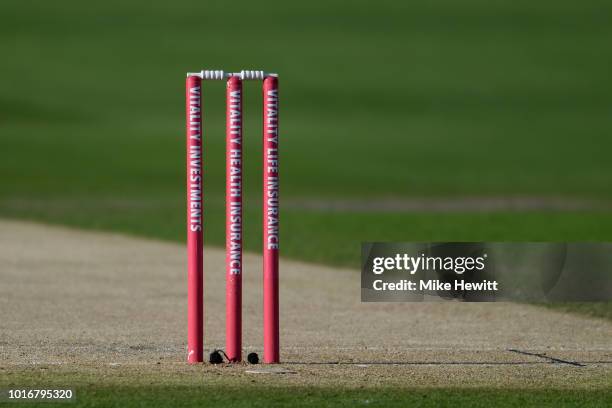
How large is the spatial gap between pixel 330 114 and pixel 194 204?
2101 inches

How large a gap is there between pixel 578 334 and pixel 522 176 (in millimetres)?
37127

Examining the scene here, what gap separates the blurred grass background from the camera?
4391 centimetres

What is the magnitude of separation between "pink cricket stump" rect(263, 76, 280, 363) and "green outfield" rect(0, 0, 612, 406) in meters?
13.7

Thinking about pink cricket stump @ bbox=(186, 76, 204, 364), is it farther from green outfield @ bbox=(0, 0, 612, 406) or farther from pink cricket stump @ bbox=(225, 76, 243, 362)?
green outfield @ bbox=(0, 0, 612, 406)

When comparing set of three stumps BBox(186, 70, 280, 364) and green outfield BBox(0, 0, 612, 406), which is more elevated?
green outfield BBox(0, 0, 612, 406)

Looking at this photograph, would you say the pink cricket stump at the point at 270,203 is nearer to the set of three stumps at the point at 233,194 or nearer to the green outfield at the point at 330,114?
the set of three stumps at the point at 233,194

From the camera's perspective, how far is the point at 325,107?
2586 inches

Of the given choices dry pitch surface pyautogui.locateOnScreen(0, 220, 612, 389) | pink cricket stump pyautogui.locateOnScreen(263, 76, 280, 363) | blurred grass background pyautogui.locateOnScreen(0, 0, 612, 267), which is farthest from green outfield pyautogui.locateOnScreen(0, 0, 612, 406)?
pink cricket stump pyautogui.locateOnScreen(263, 76, 280, 363)

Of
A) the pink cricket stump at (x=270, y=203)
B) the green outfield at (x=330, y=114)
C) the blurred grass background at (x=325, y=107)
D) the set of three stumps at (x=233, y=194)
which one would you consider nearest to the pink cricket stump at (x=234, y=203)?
the set of three stumps at (x=233, y=194)

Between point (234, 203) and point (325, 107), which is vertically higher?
point (325, 107)

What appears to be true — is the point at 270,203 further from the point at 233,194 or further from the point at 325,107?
the point at 325,107

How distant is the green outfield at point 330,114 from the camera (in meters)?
36.0

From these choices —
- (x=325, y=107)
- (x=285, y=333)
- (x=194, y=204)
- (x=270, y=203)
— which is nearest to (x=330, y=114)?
(x=325, y=107)

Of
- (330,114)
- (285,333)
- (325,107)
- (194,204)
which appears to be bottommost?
(285,333)
